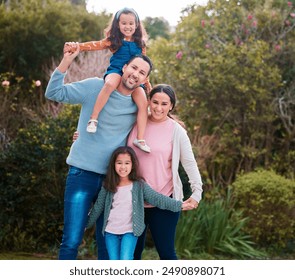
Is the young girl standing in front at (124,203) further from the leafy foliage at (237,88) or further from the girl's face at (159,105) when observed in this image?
the leafy foliage at (237,88)

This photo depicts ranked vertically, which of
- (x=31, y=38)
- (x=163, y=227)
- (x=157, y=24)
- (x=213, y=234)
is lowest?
(x=213, y=234)

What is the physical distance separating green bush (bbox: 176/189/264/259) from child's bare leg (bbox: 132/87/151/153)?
11.3ft

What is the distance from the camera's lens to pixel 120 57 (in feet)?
14.7

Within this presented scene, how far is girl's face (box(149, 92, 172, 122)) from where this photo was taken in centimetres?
429

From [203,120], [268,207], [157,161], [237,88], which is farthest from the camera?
[203,120]

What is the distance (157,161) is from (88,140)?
0.47 meters

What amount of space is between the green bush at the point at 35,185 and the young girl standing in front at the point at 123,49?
3110 millimetres

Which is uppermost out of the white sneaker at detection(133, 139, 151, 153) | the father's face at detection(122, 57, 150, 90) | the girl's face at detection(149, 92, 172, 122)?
the father's face at detection(122, 57, 150, 90)

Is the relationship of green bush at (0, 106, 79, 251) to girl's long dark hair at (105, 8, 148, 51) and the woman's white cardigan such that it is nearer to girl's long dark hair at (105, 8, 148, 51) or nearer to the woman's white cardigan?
girl's long dark hair at (105, 8, 148, 51)

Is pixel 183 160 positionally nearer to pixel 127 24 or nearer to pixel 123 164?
pixel 123 164

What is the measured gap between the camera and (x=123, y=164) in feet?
13.6

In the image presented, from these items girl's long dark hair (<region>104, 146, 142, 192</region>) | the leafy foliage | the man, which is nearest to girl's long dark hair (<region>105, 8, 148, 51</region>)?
the man

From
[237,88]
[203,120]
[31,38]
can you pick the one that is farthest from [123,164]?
[31,38]

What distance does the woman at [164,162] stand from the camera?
428cm
